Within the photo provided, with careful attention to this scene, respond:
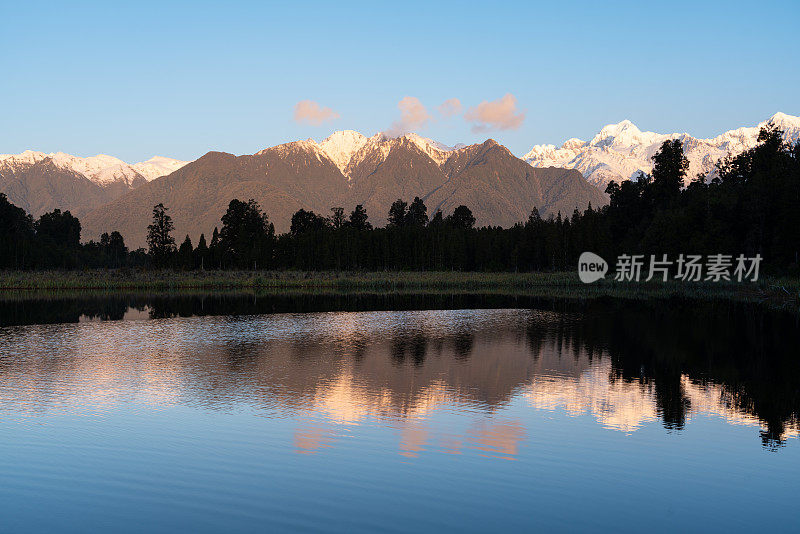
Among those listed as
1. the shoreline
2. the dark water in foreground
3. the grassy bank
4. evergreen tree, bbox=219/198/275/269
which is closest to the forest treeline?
evergreen tree, bbox=219/198/275/269

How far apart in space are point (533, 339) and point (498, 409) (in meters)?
17.5

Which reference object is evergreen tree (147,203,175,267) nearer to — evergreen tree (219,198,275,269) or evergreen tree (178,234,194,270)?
evergreen tree (178,234,194,270)

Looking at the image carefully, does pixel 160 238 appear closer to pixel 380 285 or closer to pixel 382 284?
pixel 380 285

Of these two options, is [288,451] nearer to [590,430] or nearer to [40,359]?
[590,430]

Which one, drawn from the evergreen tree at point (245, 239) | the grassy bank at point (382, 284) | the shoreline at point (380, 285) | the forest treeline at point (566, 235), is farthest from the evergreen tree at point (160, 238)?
the grassy bank at point (382, 284)

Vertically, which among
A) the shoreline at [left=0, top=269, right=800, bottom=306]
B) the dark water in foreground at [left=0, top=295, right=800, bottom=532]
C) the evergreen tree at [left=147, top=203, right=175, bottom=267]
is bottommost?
the dark water in foreground at [left=0, top=295, right=800, bottom=532]

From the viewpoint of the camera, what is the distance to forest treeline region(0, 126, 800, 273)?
322ft

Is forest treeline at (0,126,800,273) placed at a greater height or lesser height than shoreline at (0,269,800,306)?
greater

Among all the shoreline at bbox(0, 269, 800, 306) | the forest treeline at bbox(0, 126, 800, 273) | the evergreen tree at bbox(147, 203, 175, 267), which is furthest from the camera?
the evergreen tree at bbox(147, 203, 175, 267)

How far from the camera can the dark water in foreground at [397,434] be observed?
1152cm

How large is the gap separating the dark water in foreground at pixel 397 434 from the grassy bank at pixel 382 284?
48.1 metres

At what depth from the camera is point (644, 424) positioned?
17.8m

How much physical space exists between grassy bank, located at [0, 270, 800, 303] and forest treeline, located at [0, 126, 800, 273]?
15.0 meters

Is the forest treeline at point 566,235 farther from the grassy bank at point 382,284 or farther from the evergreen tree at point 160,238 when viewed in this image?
the grassy bank at point 382,284
